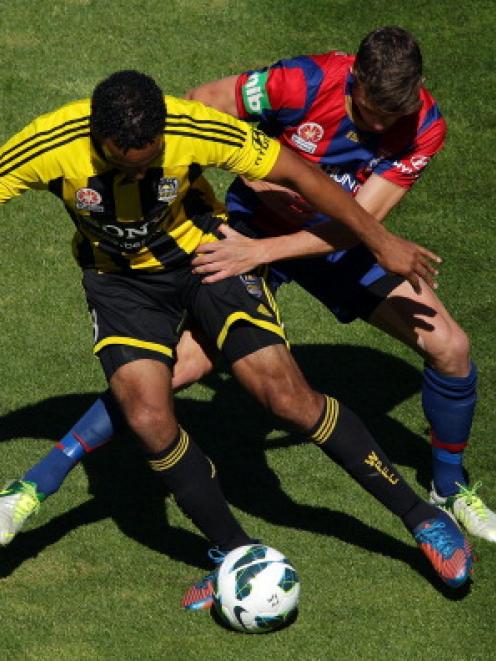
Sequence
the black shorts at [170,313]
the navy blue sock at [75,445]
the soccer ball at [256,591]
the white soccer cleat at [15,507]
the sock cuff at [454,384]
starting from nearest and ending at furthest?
the soccer ball at [256,591], the black shorts at [170,313], the white soccer cleat at [15,507], the navy blue sock at [75,445], the sock cuff at [454,384]

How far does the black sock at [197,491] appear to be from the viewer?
7.48 metres

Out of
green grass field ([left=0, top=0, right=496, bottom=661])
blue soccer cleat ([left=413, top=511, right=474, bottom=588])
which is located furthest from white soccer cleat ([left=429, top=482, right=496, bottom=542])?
blue soccer cleat ([left=413, top=511, right=474, bottom=588])

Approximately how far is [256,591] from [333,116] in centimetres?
253

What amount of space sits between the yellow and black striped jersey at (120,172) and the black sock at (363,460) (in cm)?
126

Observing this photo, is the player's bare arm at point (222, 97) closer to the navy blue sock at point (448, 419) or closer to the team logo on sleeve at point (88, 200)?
the team logo on sleeve at point (88, 200)

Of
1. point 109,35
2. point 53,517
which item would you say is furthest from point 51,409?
point 109,35

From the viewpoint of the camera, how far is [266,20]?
1266 centimetres

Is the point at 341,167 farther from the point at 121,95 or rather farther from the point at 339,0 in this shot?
the point at 339,0

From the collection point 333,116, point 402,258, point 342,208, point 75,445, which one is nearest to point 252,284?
point 342,208

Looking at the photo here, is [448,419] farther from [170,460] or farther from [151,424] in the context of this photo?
[151,424]

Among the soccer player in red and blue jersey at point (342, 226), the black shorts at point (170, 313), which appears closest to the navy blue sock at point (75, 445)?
the soccer player in red and blue jersey at point (342, 226)

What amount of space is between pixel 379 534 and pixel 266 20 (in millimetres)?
5773

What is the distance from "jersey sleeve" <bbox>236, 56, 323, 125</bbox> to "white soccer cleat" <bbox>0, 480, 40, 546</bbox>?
2.25 metres

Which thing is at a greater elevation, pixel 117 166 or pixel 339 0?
pixel 117 166
